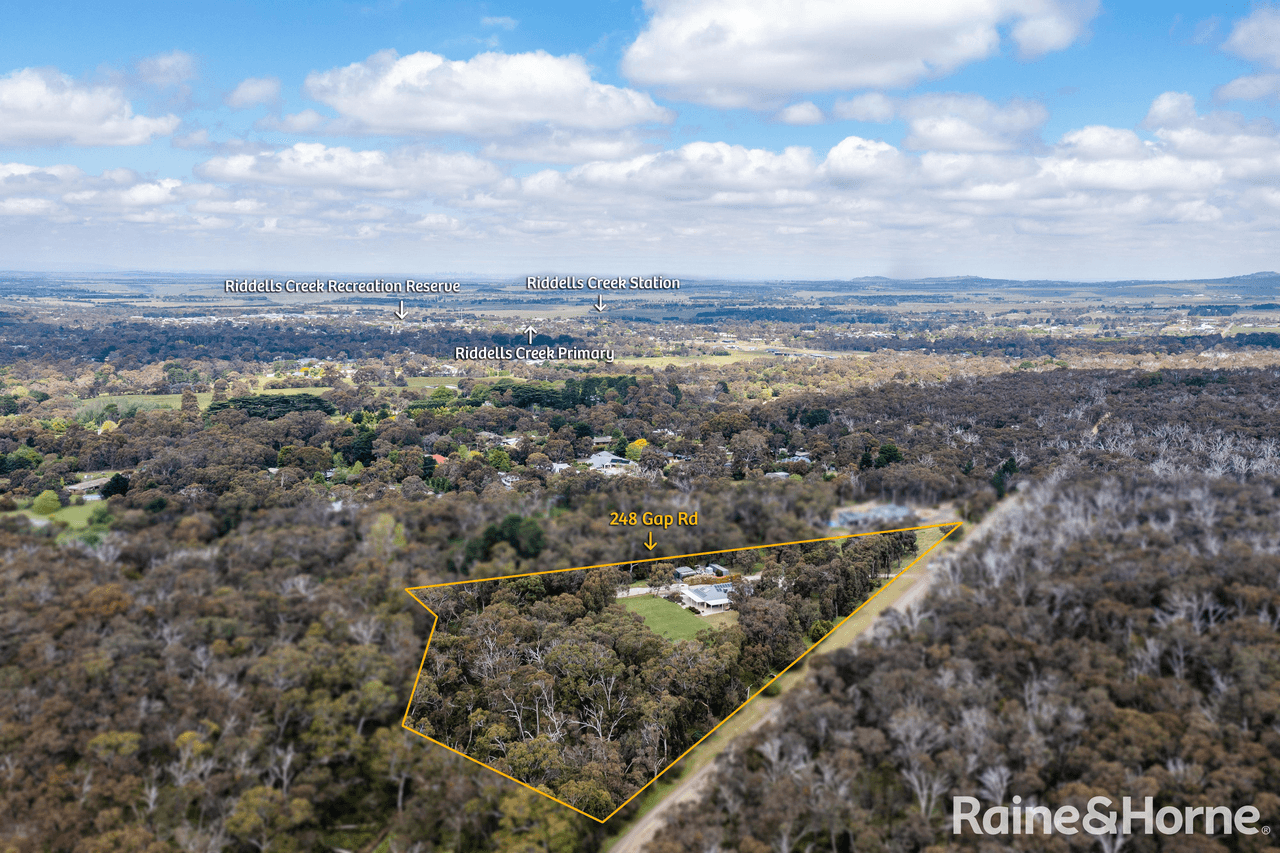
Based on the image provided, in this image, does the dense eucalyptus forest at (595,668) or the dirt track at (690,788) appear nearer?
the dirt track at (690,788)

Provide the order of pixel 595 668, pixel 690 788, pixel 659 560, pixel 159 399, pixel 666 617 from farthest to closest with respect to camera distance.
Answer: pixel 159 399 → pixel 659 560 → pixel 666 617 → pixel 595 668 → pixel 690 788

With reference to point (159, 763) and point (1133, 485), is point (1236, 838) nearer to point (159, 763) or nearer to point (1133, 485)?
point (1133, 485)

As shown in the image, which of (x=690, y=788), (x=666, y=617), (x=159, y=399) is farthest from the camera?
(x=159, y=399)

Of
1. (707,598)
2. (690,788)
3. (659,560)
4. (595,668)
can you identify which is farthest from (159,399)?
(690,788)

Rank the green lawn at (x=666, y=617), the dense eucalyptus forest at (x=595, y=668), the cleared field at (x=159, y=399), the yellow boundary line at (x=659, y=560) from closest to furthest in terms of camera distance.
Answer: the yellow boundary line at (x=659, y=560), the dense eucalyptus forest at (x=595, y=668), the green lawn at (x=666, y=617), the cleared field at (x=159, y=399)

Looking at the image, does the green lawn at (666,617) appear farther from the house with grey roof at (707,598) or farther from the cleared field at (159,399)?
the cleared field at (159,399)

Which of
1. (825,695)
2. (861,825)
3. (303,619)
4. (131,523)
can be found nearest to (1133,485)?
(825,695)

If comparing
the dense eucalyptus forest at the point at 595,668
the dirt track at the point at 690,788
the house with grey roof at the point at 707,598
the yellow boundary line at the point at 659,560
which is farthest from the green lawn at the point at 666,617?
the dirt track at the point at 690,788

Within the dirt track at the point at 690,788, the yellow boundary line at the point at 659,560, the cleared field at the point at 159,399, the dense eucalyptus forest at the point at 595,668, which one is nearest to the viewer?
the dirt track at the point at 690,788

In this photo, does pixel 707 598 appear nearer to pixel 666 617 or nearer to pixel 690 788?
pixel 666 617
